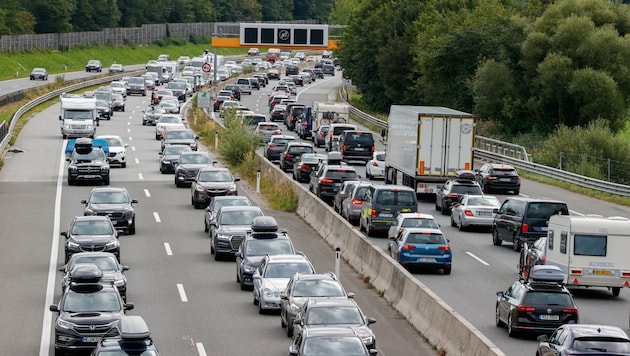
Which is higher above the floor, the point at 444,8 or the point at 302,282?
the point at 444,8

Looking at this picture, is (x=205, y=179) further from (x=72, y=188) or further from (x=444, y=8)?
(x=444, y=8)

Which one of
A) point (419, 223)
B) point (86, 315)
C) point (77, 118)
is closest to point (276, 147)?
point (77, 118)

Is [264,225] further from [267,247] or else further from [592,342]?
[592,342]

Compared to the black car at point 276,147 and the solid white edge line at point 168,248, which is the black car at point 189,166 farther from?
the solid white edge line at point 168,248

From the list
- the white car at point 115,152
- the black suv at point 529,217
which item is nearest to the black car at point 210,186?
the black suv at point 529,217

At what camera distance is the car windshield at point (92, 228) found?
3412cm

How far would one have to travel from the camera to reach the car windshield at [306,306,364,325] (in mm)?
23438

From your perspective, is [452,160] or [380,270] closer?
[380,270]

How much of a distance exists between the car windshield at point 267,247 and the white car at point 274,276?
188cm

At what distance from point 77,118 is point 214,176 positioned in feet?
84.9

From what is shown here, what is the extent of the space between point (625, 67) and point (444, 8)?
32.8 metres

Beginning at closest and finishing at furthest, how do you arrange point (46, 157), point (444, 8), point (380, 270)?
1. point (380, 270)
2. point (46, 157)
3. point (444, 8)

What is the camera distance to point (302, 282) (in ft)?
86.9

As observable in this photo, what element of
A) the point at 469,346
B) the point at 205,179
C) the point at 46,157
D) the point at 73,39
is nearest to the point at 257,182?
the point at 205,179
